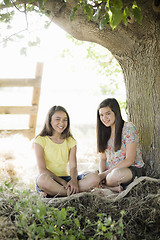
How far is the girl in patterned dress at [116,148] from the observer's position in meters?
2.87

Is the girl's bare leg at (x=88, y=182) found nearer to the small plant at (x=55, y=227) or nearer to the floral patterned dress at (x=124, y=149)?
the floral patterned dress at (x=124, y=149)

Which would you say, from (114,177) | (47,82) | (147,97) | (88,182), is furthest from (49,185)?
(47,82)

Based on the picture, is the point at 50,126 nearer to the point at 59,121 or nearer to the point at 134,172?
the point at 59,121

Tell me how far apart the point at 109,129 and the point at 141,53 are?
844 millimetres

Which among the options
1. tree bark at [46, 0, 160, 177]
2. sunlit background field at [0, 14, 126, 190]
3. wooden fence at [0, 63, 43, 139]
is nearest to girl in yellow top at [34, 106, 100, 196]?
sunlit background field at [0, 14, 126, 190]

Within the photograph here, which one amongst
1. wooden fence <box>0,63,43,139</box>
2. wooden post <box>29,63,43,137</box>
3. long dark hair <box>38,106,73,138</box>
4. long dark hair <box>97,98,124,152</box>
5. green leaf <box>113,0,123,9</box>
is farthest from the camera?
wooden post <box>29,63,43,137</box>

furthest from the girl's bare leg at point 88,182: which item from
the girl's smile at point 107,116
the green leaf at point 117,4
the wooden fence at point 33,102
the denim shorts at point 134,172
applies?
the wooden fence at point 33,102

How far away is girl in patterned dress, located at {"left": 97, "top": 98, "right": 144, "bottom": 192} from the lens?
2867 millimetres

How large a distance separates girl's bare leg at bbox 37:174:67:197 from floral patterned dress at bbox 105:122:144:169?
62cm

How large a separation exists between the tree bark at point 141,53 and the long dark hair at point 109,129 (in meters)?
0.30

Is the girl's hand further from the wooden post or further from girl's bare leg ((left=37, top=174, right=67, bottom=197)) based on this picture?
the wooden post

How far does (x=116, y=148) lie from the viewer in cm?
301

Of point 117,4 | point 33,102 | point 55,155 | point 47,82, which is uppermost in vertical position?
point 47,82

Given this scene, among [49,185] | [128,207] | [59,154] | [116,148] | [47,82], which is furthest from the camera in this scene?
[47,82]
